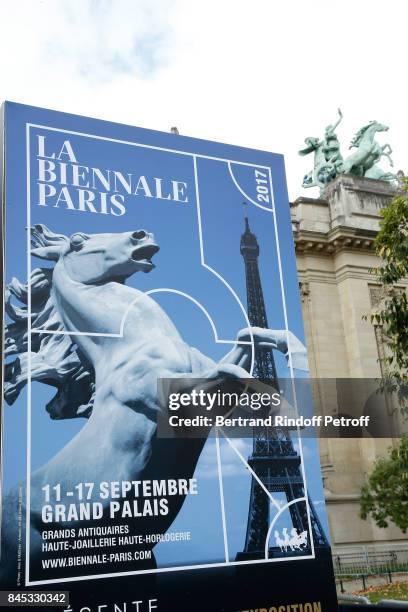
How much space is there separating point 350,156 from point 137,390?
22737mm

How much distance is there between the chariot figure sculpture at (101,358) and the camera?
746 centimetres

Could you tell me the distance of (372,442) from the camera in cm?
2342

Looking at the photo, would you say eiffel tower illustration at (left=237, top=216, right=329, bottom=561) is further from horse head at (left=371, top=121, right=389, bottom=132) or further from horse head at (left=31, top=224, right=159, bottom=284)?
horse head at (left=371, top=121, right=389, bottom=132)

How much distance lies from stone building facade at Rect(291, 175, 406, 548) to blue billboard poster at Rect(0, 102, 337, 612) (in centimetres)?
1449

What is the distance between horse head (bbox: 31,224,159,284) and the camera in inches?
312

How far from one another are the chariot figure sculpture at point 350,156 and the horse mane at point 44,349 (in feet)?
A: 71.3

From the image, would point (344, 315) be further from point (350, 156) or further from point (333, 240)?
point (350, 156)

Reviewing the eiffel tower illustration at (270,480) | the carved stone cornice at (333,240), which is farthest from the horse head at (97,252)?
the carved stone cornice at (333,240)

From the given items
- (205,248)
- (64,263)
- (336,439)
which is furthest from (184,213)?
(336,439)

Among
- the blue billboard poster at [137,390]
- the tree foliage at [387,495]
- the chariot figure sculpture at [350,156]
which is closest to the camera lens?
the blue billboard poster at [137,390]

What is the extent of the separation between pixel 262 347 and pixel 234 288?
0.83m

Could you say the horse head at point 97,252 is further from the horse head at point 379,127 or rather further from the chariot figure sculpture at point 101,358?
the horse head at point 379,127

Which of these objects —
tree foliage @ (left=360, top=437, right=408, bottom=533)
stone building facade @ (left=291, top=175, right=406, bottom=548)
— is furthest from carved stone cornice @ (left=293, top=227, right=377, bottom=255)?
tree foliage @ (left=360, top=437, right=408, bottom=533)

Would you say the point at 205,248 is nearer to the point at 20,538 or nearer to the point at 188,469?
the point at 188,469
